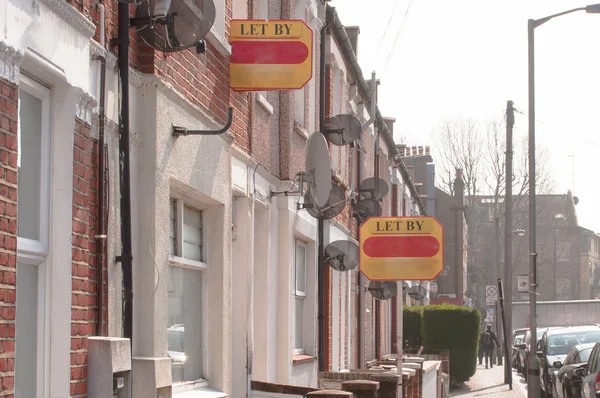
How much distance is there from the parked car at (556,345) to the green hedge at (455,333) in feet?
10.7

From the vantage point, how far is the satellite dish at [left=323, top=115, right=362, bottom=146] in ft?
55.8

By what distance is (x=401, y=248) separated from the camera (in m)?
12.4

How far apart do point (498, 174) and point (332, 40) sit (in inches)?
1899

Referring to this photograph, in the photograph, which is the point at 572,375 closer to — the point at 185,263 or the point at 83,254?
the point at 185,263

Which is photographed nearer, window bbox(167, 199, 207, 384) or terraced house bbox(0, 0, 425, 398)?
terraced house bbox(0, 0, 425, 398)

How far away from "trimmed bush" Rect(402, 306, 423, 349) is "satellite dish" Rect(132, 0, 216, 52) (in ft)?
86.0

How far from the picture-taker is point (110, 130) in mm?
6754

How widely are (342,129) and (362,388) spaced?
5.91m

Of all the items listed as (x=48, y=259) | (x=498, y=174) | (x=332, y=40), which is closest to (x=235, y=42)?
(x=48, y=259)

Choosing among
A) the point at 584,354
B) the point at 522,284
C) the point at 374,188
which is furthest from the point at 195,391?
the point at 522,284

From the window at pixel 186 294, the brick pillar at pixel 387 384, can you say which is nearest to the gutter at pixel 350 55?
the brick pillar at pixel 387 384

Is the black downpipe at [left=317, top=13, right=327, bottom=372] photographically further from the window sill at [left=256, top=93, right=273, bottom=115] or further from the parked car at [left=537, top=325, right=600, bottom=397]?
the parked car at [left=537, top=325, right=600, bottom=397]

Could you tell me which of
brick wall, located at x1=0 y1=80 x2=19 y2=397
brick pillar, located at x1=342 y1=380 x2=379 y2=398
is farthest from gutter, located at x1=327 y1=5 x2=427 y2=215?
brick wall, located at x1=0 y1=80 x2=19 y2=397

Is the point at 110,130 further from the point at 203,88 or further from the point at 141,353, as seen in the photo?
the point at 203,88
